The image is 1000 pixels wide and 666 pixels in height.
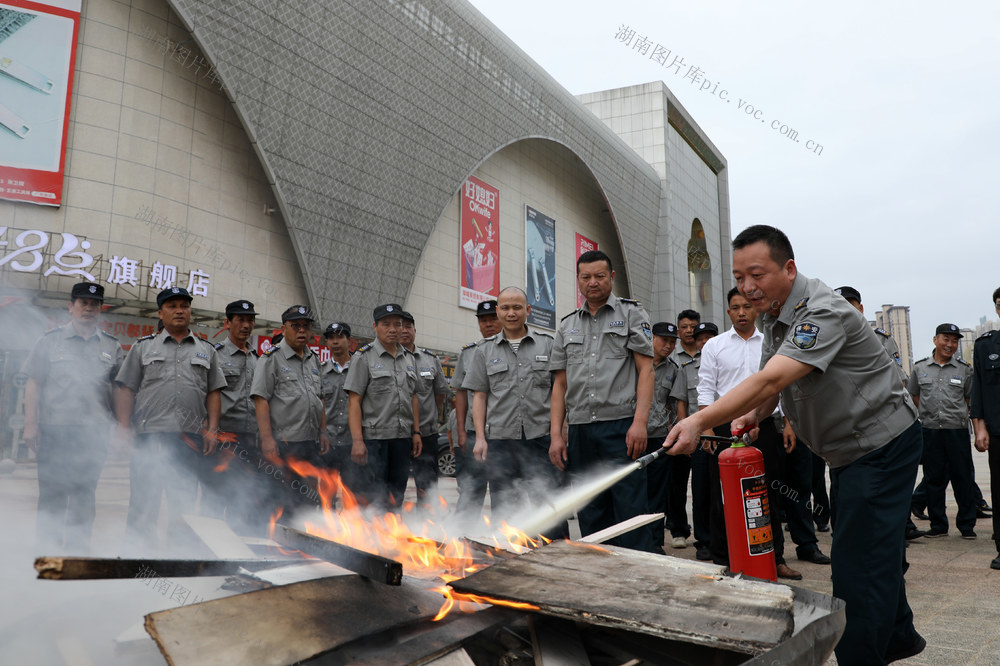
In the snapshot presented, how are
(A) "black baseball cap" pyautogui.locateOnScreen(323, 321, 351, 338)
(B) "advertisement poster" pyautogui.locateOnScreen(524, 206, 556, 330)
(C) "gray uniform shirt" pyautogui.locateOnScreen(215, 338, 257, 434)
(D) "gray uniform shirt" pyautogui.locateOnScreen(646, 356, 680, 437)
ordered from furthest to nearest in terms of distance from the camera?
(B) "advertisement poster" pyautogui.locateOnScreen(524, 206, 556, 330), (A) "black baseball cap" pyautogui.locateOnScreen(323, 321, 351, 338), (D) "gray uniform shirt" pyautogui.locateOnScreen(646, 356, 680, 437), (C) "gray uniform shirt" pyautogui.locateOnScreen(215, 338, 257, 434)

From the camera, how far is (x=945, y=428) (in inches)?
260

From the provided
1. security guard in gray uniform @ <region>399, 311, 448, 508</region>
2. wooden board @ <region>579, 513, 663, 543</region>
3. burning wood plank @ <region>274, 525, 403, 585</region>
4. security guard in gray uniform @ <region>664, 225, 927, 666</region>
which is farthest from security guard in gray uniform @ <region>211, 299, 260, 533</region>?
security guard in gray uniform @ <region>664, 225, 927, 666</region>

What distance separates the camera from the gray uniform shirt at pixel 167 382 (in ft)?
16.7

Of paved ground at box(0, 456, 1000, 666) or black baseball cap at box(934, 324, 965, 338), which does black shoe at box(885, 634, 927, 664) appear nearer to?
paved ground at box(0, 456, 1000, 666)

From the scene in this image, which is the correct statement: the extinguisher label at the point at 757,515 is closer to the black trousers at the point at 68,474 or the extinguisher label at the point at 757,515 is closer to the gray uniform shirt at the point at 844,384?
the gray uniform shirt at the point at 844,384

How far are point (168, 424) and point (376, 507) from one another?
5.69 feet

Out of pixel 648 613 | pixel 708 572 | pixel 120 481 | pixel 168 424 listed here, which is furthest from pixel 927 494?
pixel 120 481

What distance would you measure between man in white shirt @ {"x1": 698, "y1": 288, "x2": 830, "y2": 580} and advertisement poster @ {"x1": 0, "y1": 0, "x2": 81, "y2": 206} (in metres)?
12.3

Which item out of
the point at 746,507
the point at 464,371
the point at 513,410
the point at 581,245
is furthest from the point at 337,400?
the point at 581,245

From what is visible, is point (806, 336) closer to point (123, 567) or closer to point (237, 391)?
point (123, 567)

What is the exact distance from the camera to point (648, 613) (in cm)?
207

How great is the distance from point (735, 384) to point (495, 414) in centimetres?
193

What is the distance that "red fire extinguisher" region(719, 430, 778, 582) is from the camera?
3.51 meters

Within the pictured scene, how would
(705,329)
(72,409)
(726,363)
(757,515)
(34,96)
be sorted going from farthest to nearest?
(34,96), (705,329), (726,363), (72,409), (757,515)
